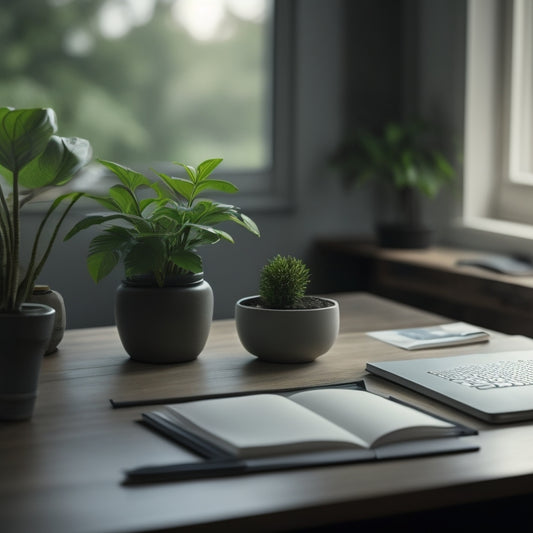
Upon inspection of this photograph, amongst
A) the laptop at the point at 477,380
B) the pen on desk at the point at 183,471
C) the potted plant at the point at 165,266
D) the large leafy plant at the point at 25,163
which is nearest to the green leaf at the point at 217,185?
the potted plant at the point at 165,266

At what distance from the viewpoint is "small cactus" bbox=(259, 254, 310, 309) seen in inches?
60.3

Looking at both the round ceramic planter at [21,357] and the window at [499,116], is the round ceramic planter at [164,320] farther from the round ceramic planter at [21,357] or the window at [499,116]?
the window at [499,116]

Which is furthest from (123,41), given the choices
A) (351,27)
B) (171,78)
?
(351,27)

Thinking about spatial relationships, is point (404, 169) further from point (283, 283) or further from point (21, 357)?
point (21, 357)

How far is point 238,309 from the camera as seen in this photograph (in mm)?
1559

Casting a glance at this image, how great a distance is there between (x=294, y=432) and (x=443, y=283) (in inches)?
65.6

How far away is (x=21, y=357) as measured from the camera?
3.90 ft

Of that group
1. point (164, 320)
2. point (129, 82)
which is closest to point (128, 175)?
point (164, 320)

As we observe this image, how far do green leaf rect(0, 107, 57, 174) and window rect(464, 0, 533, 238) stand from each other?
2099 mm

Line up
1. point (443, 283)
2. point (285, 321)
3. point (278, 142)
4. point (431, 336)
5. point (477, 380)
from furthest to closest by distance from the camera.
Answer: point (278, 142)
point (443, 283)
point (431, 336)
point (285, 321)
point (477, 380)

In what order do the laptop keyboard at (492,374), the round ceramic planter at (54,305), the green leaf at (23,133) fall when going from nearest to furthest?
1. the green leaf at (23,133)
2. the laptop keyboard at (492,374)
3. the round ceramic planter at (54,305)

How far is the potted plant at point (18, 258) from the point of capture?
115cm

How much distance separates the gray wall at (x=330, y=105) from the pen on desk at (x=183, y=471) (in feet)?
7.40

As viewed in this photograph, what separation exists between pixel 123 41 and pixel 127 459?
6.06 m
